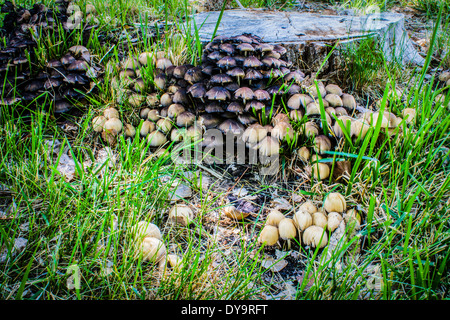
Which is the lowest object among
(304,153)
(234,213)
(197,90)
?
(234,213)

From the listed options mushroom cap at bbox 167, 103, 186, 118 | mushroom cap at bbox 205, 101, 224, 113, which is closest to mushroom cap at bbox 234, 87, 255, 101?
mushroom cap at bbox 205, 101, 224, 113

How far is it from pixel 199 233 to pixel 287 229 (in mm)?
442

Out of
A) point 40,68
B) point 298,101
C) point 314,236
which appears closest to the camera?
point 314,236

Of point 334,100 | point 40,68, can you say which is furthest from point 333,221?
point 40,68

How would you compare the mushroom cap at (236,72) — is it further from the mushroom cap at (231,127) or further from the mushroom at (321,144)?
the mushroom at (321,144)

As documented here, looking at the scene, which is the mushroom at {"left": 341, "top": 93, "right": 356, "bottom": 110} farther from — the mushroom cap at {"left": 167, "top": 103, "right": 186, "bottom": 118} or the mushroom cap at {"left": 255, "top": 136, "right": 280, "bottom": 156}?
the mushroom cap at {"left": 167, "top": 103, "right": 186, "bottom": 118}

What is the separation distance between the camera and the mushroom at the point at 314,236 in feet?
4.83

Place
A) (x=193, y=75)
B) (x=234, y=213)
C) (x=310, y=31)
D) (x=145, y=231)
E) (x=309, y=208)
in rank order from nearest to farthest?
(x=145, y=231)
(x=309, y=208)
(x=234, y=213)
(x=193, y=75)
(x=310, y=31)

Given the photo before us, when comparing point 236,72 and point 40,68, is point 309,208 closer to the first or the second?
point 236,72

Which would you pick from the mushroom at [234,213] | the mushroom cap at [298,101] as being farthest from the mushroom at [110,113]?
the mushroom cap at [298,101]

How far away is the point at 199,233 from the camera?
1.43 m
